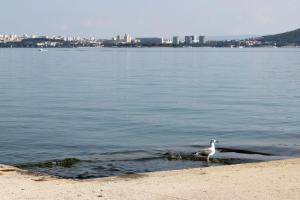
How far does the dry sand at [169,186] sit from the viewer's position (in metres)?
11.6

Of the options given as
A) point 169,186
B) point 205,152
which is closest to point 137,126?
point 205,152

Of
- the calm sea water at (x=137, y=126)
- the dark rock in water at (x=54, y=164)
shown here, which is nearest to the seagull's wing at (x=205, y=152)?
the calm sea water at (x=137, y=126)

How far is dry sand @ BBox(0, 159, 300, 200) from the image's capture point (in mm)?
11633

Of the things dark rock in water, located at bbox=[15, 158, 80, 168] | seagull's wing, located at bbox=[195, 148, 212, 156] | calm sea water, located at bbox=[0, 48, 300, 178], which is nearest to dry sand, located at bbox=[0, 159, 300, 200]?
calm sea water, located at bbox=[0, 48, 300, 178]

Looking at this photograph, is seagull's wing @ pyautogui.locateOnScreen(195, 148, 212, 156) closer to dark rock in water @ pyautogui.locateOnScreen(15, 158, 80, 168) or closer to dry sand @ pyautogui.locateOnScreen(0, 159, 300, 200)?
dark rock in water @ pyautogui.locateOnScreen(15, 158, 80, 168)

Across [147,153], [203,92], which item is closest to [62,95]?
[203,92]

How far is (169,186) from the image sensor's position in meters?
12.6

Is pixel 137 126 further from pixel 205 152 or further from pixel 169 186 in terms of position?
pixel 169 186

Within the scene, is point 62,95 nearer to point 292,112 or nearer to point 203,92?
point 203,92

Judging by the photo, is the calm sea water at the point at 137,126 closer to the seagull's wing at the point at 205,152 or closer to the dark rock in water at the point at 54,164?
the dark rock in water at the point at 54,164

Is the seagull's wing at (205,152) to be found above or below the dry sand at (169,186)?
below

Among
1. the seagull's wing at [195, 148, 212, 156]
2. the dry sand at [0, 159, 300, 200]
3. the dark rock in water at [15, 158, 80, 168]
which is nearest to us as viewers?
the dry sand at [0, 159, 300, 200]

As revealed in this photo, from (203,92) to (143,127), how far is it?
21620mm

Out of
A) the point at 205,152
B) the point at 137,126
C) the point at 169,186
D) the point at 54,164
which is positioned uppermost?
the point at 169,186
